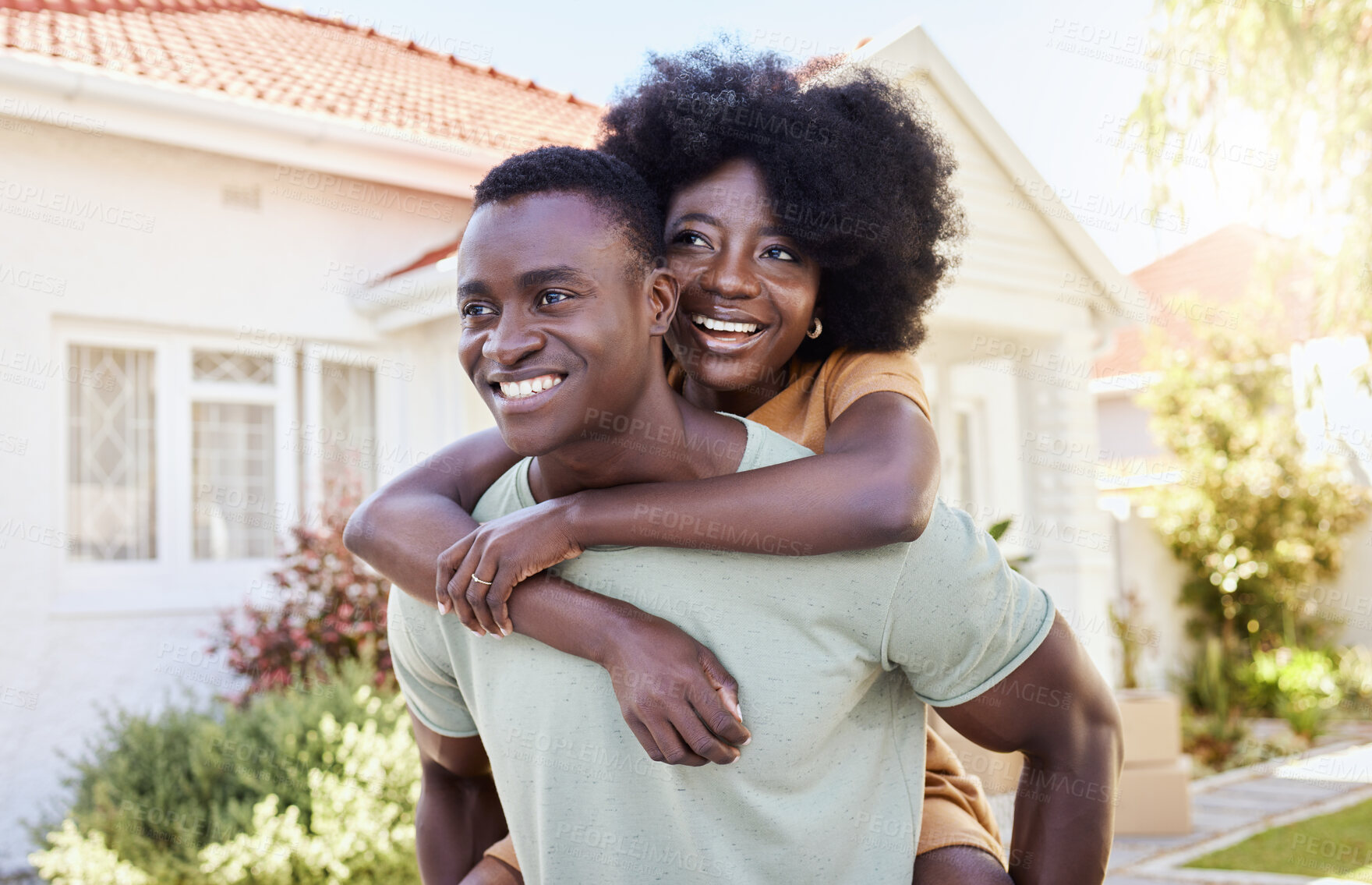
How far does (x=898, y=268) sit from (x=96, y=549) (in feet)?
20.8

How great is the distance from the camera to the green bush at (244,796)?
15.9 ft

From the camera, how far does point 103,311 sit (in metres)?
6.84

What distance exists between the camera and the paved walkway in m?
6.38

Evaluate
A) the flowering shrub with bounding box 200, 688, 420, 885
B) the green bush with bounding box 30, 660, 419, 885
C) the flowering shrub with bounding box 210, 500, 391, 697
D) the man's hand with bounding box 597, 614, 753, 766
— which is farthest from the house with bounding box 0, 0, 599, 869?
the man's hand with bounding box 597, 614, 753, 766

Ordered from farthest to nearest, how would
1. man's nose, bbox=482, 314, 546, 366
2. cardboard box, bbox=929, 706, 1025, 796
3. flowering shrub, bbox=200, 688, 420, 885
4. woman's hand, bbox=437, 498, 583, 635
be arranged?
cardboard box, bbox=929, 706, 1025, 796 → flowering shrub, bbox=200, 688, 420, 885 → woman's hand, bbox=437, 498, 583, 635 → man's nose, bbox=482, 314, 546, 366

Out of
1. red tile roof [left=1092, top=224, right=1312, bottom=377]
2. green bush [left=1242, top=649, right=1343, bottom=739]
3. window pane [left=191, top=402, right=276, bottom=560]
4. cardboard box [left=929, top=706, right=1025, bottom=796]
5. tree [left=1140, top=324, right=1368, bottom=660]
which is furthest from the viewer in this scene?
red tile roof [left=1092, top=224, right=1312, bottom=377]

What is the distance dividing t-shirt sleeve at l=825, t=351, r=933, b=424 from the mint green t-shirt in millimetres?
435

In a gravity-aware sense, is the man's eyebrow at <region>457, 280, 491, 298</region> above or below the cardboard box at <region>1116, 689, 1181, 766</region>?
above

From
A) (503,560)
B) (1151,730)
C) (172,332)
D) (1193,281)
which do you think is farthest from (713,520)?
(1193,281)

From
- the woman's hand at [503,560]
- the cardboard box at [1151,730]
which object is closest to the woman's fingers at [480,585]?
the woman's hand at [503,560]

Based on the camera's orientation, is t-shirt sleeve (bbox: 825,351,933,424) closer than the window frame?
Yes

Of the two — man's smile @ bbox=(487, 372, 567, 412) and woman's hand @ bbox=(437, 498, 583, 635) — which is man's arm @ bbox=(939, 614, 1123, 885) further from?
man's smile @ bbox=(487, 372, 567, 412)

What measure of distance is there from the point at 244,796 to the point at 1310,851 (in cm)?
598

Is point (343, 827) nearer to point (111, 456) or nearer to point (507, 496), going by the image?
point (111, 456)
